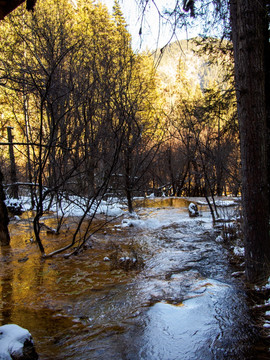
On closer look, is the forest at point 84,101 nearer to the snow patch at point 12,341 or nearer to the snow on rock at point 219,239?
the snow on rock at point 219,239

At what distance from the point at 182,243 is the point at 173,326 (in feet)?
12.6

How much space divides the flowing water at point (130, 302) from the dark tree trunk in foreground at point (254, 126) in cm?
84

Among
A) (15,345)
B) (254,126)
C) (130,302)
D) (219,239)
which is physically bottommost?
(130,302)

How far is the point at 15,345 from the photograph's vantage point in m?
2.41

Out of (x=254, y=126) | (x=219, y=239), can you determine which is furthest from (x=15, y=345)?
(x=219, y=239)

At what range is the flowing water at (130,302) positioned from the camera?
117 inches

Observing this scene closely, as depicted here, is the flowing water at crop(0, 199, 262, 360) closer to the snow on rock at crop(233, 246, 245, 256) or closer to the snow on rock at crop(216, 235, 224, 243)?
the snow on rock at crop(216, 235, 224, 243)

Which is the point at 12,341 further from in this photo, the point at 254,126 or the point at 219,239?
the point at 219,239

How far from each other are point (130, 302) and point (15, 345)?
1925 millimetres

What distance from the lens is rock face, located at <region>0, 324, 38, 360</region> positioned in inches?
92.0

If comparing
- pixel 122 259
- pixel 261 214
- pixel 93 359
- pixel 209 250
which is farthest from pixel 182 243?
pixel 93 359

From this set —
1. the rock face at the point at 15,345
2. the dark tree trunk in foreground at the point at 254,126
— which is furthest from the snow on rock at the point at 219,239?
the rock face at the point at 15,345

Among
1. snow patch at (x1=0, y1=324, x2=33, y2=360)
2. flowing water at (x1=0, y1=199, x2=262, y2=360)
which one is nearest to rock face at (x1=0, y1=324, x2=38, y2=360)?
snow patch at (x1=0, y1=324, x2=33, y2=360)

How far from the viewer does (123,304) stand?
3.96 meters
